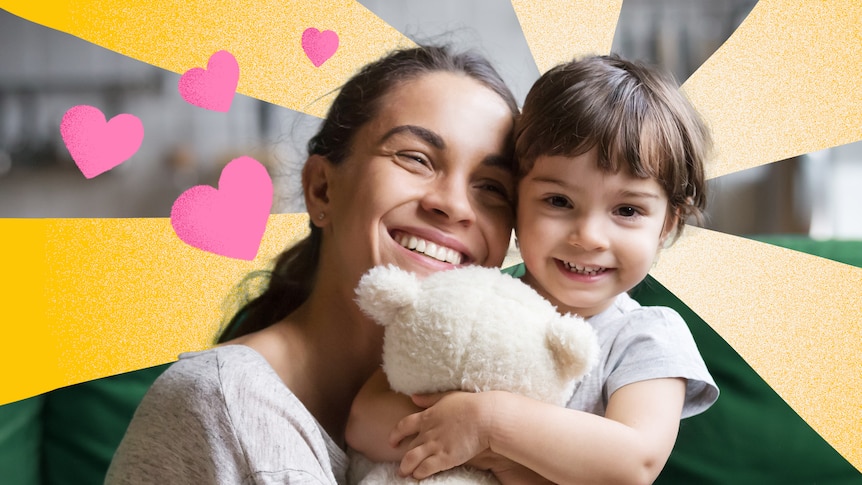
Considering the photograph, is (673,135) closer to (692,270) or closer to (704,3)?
(692,270)

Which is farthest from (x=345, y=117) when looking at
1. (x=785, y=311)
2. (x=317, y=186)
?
(x=785, y=311)

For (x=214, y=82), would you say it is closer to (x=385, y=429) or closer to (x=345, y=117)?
(x=345, y=117)

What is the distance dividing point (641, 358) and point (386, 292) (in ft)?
1.15

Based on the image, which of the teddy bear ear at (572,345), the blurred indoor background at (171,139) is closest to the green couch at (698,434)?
the teddy bear ear at (572,345)

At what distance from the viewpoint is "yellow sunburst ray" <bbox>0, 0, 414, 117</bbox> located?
162 centimetres

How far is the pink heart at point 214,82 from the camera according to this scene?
168 cm

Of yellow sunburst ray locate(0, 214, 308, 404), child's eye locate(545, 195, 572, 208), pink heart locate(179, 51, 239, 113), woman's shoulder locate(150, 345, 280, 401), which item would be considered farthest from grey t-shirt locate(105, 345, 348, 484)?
pink heart locate(179, 51, 239, 113)

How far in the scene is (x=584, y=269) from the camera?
3.62 ft

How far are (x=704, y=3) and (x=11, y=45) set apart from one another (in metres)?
2.42

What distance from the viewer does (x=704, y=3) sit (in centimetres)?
273

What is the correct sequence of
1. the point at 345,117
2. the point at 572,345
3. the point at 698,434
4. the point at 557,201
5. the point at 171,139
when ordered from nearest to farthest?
the point at 572,345, the point at 557,201, the point at 345,117, the point at 698,434, the point at 171,139

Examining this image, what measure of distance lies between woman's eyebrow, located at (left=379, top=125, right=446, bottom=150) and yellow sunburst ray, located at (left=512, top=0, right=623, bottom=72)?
0.58 meters

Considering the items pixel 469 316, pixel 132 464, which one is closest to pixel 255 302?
pixel 132 464

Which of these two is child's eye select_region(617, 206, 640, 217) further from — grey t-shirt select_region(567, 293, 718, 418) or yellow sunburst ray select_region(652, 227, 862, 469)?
yellow sunburst ray select_region(652, 227, 862, 469)
